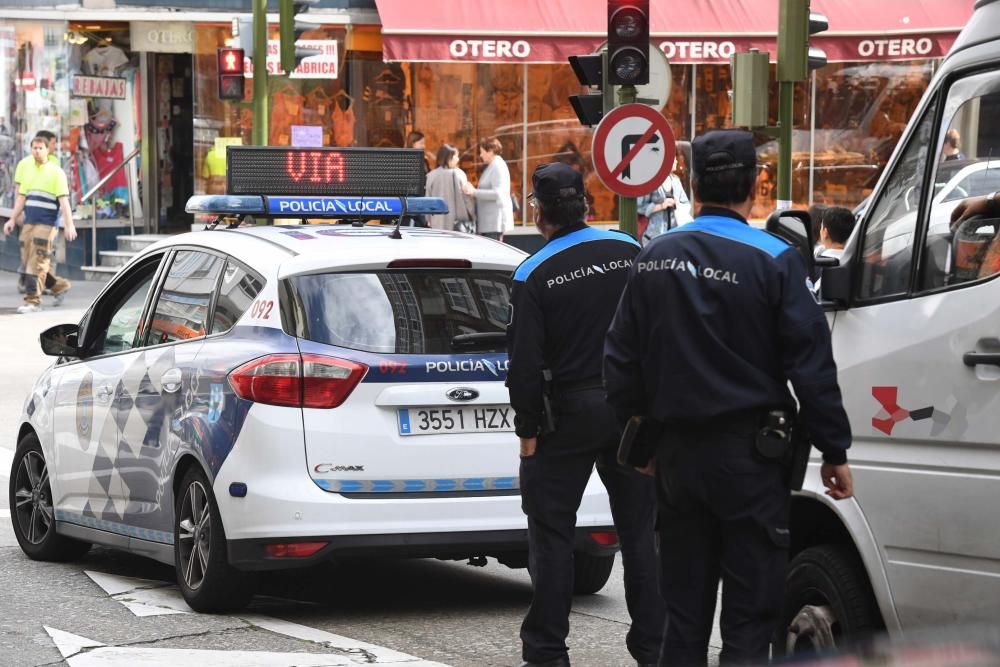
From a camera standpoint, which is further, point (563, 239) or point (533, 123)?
point (533, 123)

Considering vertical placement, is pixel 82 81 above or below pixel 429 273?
above

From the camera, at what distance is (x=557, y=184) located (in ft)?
19.5

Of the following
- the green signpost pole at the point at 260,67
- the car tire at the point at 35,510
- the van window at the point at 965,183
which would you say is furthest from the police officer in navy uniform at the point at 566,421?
the green signpost pole at the point at 260,67

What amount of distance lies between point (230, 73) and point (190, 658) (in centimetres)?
1566

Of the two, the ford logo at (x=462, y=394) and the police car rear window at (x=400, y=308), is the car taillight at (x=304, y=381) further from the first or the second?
the ford logo at (x=462, y=394)

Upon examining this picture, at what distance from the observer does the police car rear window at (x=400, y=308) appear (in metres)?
6.92

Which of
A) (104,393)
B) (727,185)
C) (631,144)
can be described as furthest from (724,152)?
(631,144)

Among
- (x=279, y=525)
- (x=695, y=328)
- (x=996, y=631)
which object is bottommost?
(x=279, y=525)

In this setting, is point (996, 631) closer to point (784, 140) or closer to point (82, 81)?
point (784, 140)

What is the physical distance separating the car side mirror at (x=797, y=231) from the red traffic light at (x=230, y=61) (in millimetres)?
16989

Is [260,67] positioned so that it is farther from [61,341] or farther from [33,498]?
[61,341]

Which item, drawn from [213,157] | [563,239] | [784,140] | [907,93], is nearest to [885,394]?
[563,239]

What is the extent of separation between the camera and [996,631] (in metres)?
2.71

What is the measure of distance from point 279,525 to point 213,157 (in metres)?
19.8
